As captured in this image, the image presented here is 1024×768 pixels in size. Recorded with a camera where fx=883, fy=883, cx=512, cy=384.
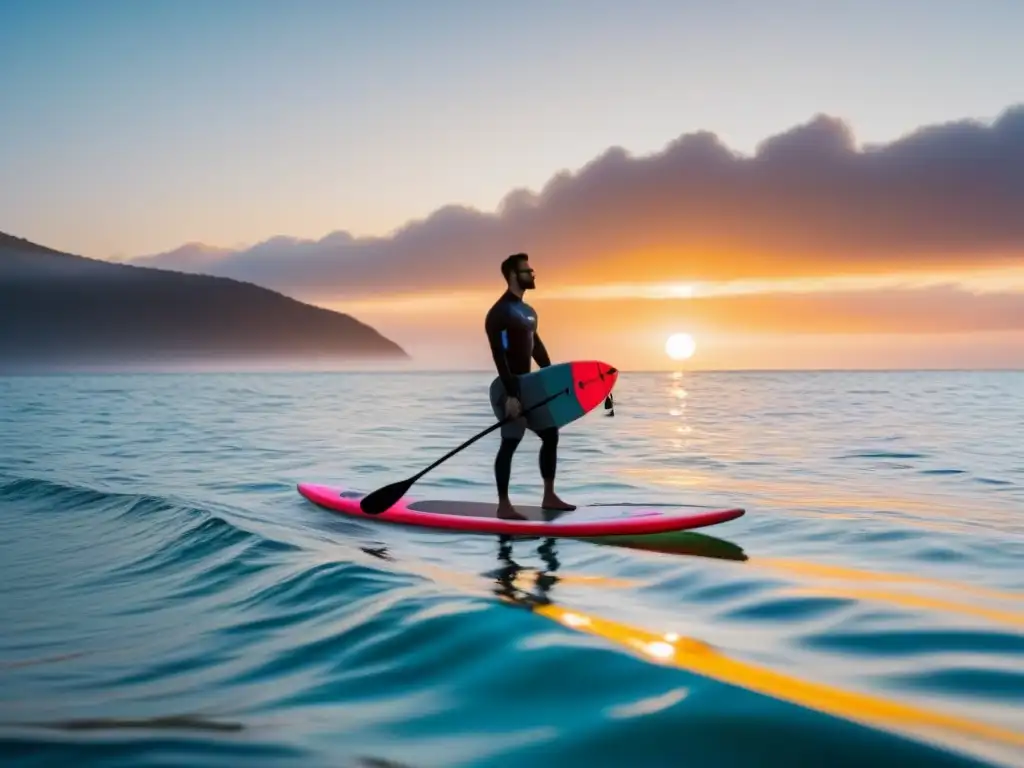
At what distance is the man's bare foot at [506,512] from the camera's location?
8648 millimetres

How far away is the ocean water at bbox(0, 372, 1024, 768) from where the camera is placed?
366cm

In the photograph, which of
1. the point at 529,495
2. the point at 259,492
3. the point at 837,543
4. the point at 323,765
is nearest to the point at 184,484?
the point at 259,492

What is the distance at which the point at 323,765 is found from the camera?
3.45 meters

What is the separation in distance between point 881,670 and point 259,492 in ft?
29.6

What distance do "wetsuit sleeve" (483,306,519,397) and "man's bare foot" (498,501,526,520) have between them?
1.11 metres

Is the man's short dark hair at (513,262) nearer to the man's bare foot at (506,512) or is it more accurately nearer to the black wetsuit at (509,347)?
the black wetsuit at (509,347)

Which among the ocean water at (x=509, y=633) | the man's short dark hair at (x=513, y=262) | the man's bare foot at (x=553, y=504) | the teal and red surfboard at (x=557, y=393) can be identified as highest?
the man's short dark hair at (x=513, y=262)

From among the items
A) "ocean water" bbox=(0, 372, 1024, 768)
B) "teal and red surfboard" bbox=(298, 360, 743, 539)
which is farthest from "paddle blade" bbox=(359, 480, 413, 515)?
"ocean water" bbox=(0, 372, 1024, 768)

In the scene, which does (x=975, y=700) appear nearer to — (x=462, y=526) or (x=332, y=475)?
(x=462, y=526)

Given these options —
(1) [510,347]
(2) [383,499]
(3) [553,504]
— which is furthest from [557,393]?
(2) [383,499]

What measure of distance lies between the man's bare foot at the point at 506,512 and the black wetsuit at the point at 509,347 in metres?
0.09

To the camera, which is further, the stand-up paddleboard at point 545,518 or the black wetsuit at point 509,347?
the black wetsuit at point 509,347

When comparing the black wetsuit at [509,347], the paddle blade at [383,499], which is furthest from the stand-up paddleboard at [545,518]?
the black wetsuit at [509,347]

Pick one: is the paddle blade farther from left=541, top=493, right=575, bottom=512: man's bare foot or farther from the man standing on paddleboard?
left=541, top=493, right=575, bottom=512: man's bare foot
